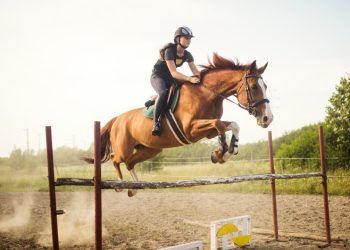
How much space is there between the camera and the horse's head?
13.3ft

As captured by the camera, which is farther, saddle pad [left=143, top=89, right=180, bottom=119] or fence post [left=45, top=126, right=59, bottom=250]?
saddle pad [left=143, top=89, right=180, bottom=119]

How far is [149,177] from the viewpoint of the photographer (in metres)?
18.1

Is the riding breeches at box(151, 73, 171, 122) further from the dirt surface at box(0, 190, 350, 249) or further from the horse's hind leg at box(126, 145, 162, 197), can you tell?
the dirt surface at box(0, 190, 350, 249)

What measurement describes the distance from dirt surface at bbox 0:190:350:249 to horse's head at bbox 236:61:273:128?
318 centimetres

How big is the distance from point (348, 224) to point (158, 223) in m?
4.50

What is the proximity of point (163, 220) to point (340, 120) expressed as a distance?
1358cm

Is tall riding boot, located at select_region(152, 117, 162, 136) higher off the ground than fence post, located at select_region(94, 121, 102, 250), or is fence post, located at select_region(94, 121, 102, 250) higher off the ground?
tall riding boot, located at select_region(152, 117, 162, 136)

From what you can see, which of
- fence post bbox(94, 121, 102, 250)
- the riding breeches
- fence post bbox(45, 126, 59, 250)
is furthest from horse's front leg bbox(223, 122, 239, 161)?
fence post bbox(45, 126, 59, 250)

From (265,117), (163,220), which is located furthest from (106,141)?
(163,220)

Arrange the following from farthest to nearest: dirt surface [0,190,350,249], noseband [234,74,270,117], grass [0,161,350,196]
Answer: grass [0,161,350,196]
dirt surface [0,190,350,249]
noseband [234,74,270,117]

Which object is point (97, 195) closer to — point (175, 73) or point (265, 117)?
point (175, 73)

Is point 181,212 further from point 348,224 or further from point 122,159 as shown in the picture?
point 122,159

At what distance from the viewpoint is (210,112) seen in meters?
4.30

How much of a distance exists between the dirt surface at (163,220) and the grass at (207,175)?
1.67 m
